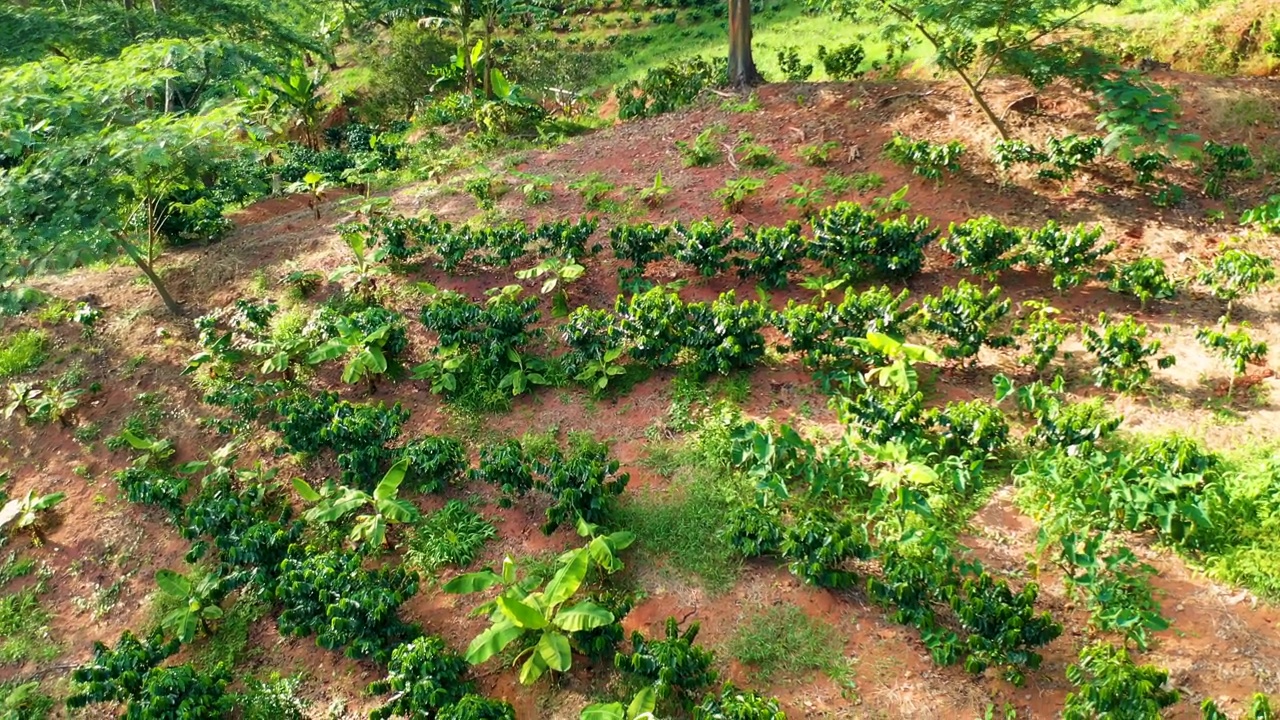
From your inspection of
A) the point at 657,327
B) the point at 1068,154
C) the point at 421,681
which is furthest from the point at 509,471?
the point at 1068,154

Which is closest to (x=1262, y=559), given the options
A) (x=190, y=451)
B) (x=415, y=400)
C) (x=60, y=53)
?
(x=415, y=400)

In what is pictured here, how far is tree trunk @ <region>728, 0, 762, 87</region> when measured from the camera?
14.0 metres

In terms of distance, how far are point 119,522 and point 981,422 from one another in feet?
28.4

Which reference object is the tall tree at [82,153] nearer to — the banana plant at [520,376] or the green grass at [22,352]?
the green grass at [22,352]

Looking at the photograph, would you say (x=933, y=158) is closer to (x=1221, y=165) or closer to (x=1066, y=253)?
(x=1066, y=253)

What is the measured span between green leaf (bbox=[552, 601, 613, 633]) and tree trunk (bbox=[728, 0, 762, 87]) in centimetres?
1138

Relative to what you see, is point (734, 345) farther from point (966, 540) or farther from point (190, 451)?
point (190, 451)

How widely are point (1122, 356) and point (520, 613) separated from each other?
578 cm

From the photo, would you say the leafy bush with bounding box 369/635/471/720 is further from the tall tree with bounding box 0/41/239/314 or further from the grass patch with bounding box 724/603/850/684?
the tall tree with bounding box 0/41/239/314

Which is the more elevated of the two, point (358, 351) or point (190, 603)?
point (358, 351)

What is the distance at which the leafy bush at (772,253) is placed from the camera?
9.48m

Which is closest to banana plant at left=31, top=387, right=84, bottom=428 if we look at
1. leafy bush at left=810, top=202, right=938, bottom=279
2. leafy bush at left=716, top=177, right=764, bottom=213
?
leafy bush at left=716, top=177, right=764, bottom=213

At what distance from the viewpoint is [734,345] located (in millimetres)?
8133

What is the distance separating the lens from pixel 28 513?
810cm
